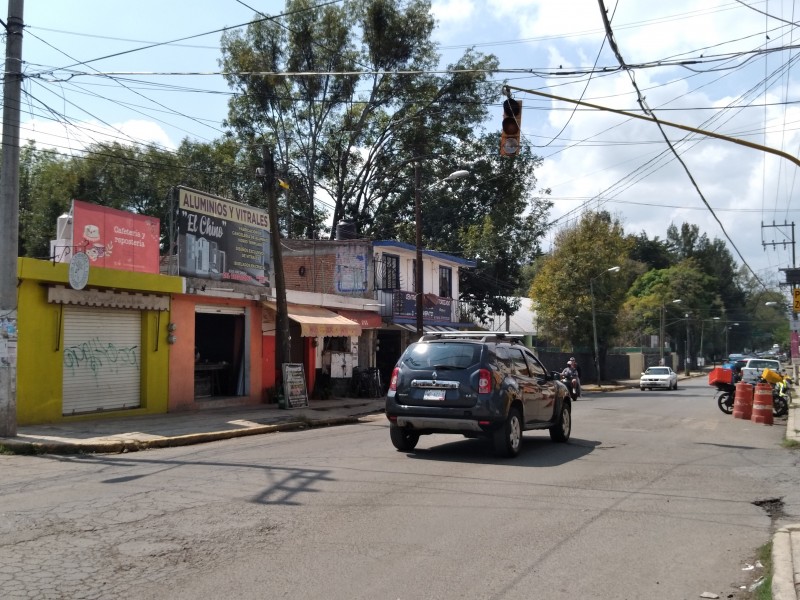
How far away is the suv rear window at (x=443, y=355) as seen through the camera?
1113 cm

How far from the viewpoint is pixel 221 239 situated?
2081cm

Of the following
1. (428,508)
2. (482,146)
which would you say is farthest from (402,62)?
(428,508)

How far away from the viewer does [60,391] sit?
1568cm

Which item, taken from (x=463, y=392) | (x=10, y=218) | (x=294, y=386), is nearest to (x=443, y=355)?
(x=463, y=392)

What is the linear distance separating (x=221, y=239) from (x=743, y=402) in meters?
15.0

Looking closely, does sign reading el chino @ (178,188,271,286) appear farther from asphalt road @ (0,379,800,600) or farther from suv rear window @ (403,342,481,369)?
suv rear window @ (403,342,481,369)

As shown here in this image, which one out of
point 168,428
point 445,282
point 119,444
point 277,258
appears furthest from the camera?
point 445,282

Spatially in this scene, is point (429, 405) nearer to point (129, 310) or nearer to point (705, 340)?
point (129, 310)

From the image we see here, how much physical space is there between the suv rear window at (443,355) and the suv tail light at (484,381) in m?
0.23

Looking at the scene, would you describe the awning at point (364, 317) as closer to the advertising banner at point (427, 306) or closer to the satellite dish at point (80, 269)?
the advertising banner at point (427, 306)

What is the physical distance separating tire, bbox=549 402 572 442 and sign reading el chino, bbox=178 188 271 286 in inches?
412

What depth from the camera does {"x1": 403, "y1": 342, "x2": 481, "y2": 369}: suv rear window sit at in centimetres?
1113

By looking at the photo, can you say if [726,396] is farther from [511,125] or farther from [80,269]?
[80,269]

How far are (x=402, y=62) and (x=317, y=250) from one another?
17.7 meters
